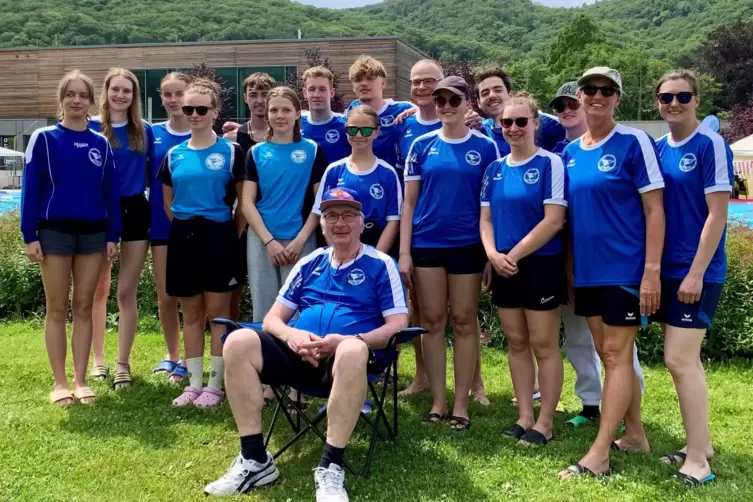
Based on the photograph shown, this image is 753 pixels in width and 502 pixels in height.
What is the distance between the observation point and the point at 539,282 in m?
4.02

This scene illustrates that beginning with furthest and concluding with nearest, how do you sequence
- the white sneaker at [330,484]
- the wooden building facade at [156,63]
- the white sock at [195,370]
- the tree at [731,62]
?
the tree at [731,62]
the wooden building facade at [156,63]
the white sock at [195,370]
the white sneaker at [330,484]

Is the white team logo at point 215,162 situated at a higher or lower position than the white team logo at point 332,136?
lower

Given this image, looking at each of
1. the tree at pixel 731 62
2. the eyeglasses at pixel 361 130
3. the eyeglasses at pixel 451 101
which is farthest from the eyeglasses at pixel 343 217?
the tree at pixel 731 62

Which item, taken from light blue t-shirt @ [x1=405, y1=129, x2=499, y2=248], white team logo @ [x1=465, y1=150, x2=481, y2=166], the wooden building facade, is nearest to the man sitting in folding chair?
light blue t-shirt @ [x1=405, y1=129, x2=499, y2=248]

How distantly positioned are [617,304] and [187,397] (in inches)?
125

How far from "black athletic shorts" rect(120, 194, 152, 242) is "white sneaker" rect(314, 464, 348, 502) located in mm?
2779

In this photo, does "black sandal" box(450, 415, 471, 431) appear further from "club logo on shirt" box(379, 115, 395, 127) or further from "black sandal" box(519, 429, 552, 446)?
"club logo on shirt" box(379, 115, 395, 127)

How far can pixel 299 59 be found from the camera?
33125 millimetres

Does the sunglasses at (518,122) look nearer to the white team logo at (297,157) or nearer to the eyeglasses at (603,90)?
the eyeglasses at (603,90)

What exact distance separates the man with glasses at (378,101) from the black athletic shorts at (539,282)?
1641 millimetres

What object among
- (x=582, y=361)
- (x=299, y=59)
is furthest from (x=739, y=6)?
(x=582, y=361)

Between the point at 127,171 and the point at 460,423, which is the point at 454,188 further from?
the point at 127,171

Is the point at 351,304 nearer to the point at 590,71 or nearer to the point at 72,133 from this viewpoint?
the point at 590,71

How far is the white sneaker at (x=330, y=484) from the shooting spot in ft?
10.9
